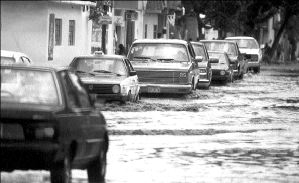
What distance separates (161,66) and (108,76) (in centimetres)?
469

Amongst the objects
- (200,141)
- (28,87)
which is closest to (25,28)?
(200,141)

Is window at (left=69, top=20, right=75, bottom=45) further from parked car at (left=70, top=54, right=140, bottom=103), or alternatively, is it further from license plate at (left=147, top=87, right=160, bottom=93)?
parked car at (left=70, top=54, right=140, bottom=103)

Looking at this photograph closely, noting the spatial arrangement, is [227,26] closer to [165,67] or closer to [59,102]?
[165,67]

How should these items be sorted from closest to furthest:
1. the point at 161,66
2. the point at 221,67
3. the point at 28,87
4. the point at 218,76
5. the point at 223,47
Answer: the point at 28,87, the point at 161,66, the point at 218,76, the point at 221,67, the point at 223,47

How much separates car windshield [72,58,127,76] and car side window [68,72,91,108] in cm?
1472

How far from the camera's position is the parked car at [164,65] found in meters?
31.8

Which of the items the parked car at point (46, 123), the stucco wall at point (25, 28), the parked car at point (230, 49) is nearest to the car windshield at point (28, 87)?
the parked car at point (46, 123)

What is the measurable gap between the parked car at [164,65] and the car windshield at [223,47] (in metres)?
13.3

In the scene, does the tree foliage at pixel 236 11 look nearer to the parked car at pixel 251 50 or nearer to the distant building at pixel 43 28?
the parked car at pixel 251 50

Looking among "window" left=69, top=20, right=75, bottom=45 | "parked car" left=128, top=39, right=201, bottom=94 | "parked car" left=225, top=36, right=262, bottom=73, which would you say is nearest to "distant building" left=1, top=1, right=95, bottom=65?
"window" left=69, top=20, right=75, bottom=45

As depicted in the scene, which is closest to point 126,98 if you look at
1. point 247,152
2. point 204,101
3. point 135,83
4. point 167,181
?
point 135,83

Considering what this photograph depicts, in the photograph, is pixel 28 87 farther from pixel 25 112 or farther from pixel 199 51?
pixel 199 51

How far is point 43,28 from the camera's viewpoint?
41.1 meters

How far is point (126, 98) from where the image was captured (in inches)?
1080
